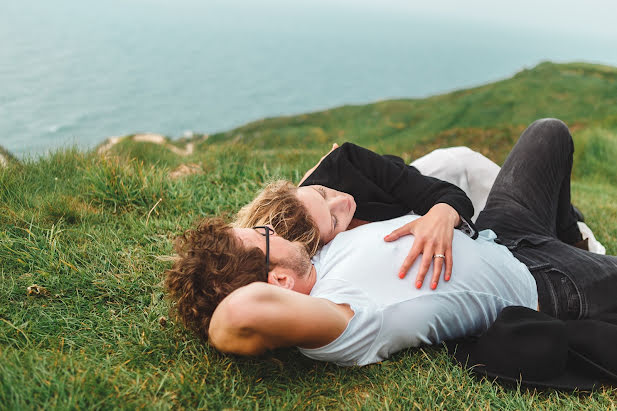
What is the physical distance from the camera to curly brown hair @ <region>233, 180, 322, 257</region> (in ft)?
9.53

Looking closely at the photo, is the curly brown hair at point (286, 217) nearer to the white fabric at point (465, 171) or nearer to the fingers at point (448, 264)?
the fingers at point (448, 264)

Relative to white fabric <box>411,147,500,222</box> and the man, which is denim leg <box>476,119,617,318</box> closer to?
the man

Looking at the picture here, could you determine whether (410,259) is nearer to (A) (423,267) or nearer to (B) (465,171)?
(A) (423,267)

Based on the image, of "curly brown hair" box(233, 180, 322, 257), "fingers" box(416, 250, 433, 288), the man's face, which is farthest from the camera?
"curly brown hair" box(233, 180, 322, 257)

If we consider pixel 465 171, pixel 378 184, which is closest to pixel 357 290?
pixel 378 184

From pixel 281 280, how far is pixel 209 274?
0.43m

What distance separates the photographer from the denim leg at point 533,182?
340cm

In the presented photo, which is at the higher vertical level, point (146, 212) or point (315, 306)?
point (315, 306)

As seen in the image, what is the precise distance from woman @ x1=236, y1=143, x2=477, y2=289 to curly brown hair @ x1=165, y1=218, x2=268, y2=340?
551 millimetres

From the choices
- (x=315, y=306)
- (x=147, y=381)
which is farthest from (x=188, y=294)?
(x=315, y=306)

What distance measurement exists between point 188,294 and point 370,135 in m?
19.3

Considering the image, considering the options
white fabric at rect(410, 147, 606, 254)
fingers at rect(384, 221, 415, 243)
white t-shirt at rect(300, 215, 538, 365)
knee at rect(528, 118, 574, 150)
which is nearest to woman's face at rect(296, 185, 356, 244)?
white t-shirt at rect(300, 215, 538, 365)

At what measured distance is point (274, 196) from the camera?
10.2 ft

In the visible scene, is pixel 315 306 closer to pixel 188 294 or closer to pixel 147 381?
pixel 188 294
